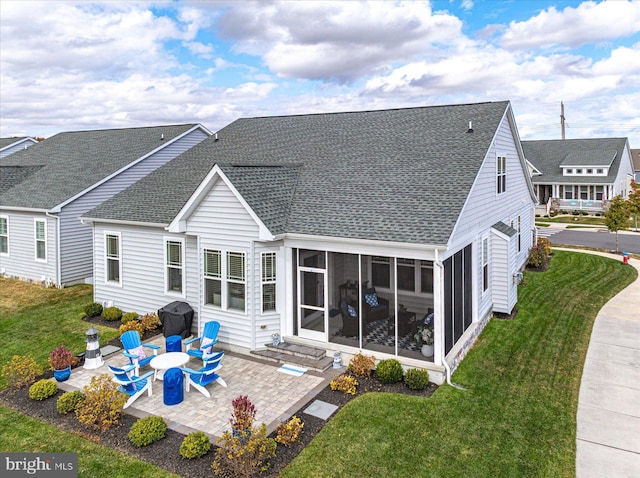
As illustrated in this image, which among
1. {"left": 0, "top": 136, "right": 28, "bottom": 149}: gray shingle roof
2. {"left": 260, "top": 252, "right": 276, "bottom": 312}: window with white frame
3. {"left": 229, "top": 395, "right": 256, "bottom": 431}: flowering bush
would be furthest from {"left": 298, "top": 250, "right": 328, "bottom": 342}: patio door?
{"left": 0, "top": 136, "right": 28, "bottom": 149}: gray shingle roof

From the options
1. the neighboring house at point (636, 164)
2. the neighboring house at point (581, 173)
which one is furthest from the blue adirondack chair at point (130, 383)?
the neighboring house at point (636, 164)

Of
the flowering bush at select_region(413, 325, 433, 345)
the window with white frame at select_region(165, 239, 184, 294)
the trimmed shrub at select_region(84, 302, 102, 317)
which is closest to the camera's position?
the flowering bush at select_region(413, 325, 433, 345)

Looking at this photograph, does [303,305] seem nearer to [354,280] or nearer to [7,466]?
[354,280]

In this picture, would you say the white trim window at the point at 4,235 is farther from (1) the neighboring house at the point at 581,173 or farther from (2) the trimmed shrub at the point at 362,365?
(1) the neighboring house at the point at 581,173

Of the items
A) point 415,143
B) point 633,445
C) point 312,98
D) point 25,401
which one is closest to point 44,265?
point 25,401

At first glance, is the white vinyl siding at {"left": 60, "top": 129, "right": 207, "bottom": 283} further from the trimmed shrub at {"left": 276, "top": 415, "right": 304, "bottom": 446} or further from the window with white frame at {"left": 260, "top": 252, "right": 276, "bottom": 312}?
the trimmed shrub at {"left": 276, "top": 415, "right": 304, "bottom": 446}
